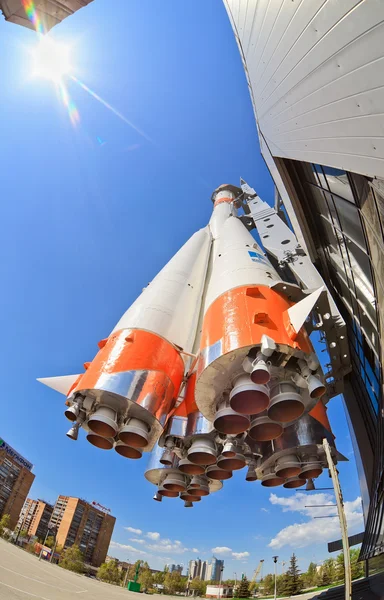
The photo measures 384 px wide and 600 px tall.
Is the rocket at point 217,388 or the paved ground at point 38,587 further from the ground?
the rocket at point 217,388

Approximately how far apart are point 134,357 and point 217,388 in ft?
5.39

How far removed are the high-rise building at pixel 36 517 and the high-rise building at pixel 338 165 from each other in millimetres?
85794

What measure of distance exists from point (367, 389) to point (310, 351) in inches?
212

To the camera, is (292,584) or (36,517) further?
(36,517)

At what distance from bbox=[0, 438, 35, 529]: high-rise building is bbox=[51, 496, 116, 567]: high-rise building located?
36.0 ft

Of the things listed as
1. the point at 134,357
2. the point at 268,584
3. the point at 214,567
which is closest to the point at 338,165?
the point at 134,357

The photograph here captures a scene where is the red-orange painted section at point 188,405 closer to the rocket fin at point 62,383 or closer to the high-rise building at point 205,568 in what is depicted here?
the rocket fin at point 62,383

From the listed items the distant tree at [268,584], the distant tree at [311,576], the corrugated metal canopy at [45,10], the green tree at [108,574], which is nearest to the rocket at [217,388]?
the corrugated metal canopy at [45,10]

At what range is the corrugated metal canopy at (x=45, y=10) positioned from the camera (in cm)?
719

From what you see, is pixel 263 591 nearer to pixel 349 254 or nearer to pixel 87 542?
pixel 349 254

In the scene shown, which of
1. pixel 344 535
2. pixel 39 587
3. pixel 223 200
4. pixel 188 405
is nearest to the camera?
pixel 344 535

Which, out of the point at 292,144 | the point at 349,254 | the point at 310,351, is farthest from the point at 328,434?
the point at 292,144

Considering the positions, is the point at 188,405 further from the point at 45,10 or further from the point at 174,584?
the point at 174,584

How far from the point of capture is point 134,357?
5.77m
